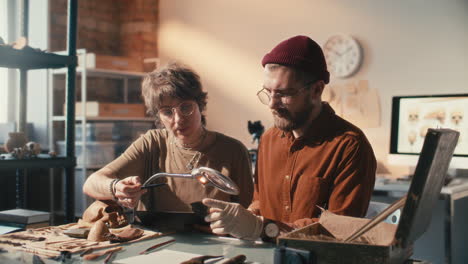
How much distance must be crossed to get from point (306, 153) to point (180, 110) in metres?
0.53

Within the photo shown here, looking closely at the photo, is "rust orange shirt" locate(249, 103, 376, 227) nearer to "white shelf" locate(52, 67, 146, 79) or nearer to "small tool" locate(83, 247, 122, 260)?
"small tool" locate(83, 247, 122, 260)

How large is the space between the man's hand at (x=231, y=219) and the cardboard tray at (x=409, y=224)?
340 mm

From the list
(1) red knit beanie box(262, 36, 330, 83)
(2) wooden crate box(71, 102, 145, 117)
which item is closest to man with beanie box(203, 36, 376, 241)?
(1) red knit beanie box(262, 36, 330, 83)

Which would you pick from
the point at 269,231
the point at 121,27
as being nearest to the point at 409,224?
the point at 269,231

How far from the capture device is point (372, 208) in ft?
5.75

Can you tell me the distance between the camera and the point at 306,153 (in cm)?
163

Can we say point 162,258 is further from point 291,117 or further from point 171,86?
point 171,86

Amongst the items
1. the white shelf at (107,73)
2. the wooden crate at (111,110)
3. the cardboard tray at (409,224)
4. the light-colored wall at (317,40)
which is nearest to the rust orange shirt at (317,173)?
the cardboard tray at (409,224)

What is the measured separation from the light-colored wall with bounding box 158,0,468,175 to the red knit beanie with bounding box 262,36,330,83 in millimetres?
2347

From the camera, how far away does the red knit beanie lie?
1555 mm

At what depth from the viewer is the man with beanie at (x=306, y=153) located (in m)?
1.48

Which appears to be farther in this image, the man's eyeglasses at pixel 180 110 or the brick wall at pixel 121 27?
the brick wall at pixel 121 27

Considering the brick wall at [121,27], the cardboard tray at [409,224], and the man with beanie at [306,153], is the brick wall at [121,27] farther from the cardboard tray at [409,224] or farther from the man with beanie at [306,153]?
the cardboard tray at [409,224]

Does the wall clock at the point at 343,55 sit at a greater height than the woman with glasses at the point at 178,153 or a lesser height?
greater
